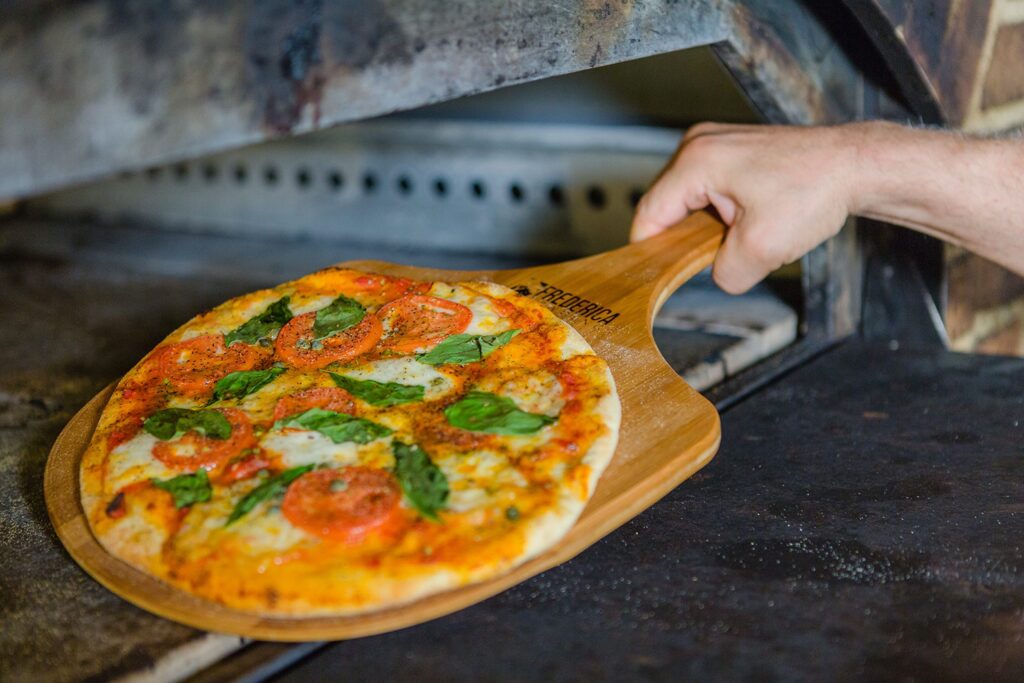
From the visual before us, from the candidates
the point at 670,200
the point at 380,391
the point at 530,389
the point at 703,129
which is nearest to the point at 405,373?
the point at 380,391

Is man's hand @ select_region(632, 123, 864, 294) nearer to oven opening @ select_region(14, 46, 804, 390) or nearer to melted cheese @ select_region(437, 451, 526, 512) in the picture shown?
oven opening @ select_region(14, 46, 804, 390)

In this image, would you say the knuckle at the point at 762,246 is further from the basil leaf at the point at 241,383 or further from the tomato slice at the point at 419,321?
the basil leaf at the point at 241,383

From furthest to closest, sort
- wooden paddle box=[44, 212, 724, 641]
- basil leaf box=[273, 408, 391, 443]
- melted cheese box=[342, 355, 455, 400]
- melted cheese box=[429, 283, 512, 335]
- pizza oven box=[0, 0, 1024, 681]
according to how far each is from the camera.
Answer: melted cheese box=[429, 283, 512, 335] < melted cheese box=[342, 355, 455, 400] < basil leaf box=[273, 408, 391, 443] < wooden paddle box=[44, 212, 724, 641] < pizza oven box=[0, 0, 1024, 681]

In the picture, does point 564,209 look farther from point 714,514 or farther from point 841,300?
point 714,514

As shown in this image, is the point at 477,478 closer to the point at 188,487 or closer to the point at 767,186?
the point at 188,487

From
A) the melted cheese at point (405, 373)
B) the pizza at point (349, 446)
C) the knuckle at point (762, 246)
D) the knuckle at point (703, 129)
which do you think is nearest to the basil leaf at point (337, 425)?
the pizza at point (349, 446)

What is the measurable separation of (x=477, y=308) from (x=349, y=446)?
37cm

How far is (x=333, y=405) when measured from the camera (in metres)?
1.25

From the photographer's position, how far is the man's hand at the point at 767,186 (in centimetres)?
151

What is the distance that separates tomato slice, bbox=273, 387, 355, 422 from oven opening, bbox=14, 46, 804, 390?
2.25 feet

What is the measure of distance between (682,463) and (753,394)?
493mm

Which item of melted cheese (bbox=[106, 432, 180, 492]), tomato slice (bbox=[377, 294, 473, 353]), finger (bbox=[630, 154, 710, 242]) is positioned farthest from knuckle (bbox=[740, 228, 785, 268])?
melted cheese (bbox=[106, 432, 180, 492])

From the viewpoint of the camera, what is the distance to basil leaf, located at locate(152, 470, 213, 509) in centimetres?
110

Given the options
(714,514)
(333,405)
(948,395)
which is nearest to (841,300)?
(948,395)
